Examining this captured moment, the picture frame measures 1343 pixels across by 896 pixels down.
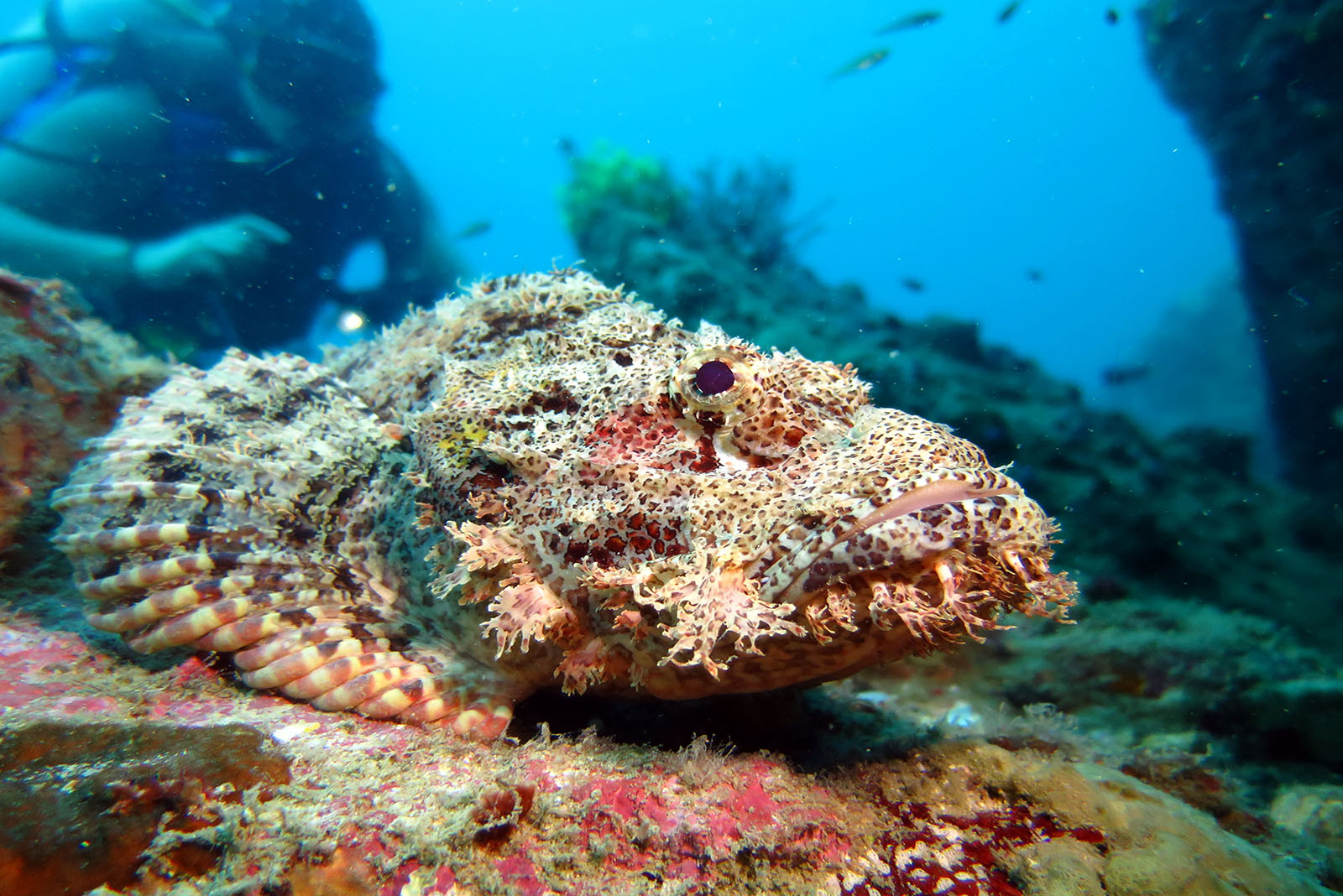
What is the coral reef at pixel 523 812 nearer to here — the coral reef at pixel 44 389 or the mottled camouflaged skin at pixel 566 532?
the mottled camouflaged skin at pixel 566 532

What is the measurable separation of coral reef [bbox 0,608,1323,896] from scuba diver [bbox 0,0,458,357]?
36.1 feet

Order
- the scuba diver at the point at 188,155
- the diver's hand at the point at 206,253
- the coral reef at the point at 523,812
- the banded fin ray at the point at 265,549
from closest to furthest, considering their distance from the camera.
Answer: the coral reef at the point at 523,812 < the banded fin ray at the point at 265,549 < the scuba diver at the point at 188,155 < the diver's hand at the point at 206,253

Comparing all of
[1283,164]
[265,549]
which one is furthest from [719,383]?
[1283,164]

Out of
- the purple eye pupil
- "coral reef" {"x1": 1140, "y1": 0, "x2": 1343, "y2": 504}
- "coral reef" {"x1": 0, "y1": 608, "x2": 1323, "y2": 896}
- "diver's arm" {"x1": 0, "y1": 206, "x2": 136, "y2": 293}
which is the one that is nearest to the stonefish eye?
the purple eye pupil

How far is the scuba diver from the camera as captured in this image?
35.0ft

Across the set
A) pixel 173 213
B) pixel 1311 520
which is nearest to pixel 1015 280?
pixel 1311 520

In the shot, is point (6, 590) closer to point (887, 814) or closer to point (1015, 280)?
point (887, 814)

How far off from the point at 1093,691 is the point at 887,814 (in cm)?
456

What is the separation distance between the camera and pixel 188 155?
36.6 feet

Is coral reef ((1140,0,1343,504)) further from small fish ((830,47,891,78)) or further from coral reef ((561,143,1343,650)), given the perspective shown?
small fish ((830,47,891,78))

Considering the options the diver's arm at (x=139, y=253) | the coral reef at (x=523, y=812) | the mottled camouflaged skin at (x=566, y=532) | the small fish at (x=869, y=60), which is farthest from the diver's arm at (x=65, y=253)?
the small fish at (x=869, y=60)

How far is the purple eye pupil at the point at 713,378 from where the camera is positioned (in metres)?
2.94

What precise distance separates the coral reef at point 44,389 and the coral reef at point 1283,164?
2020 centimetres

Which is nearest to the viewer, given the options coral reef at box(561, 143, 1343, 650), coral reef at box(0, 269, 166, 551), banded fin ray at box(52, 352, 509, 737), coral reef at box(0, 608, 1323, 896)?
coral reef at box(0, 608, 1323, 896)
